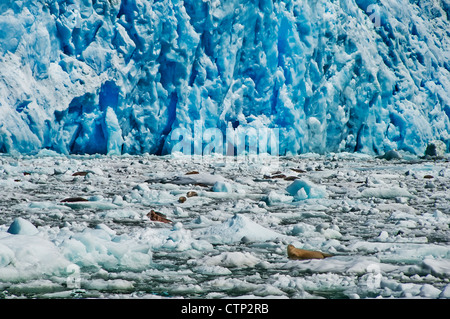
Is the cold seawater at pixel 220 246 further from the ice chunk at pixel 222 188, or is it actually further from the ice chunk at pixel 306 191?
the ice chunk at pixel 222 188

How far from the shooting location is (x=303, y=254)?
110 inches

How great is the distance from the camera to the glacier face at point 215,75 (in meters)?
12.5

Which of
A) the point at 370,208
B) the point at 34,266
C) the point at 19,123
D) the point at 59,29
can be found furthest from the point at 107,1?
the point at 34,266

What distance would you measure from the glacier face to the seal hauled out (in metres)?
10.5

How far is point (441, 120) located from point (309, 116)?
7156mm

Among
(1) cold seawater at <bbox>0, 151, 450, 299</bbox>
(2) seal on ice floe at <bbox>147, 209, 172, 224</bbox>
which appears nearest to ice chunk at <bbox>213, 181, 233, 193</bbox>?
(1) cold seawater at <bbox>0, 151, 450, 299</bbox>

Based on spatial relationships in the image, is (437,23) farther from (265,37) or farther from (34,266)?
(34,266)

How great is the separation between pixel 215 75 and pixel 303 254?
13.2 metres

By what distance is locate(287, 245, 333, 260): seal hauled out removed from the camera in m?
2.78

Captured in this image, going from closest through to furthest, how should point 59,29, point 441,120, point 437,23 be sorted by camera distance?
point 59,29, point 441,120, point 437,23

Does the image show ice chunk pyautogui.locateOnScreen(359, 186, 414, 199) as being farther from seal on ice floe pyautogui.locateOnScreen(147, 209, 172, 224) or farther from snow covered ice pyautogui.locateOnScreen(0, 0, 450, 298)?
seal on ice floe pyautogui.locateOnScreen(147, 209, 172, 224)

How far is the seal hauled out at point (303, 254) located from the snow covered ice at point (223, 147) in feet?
0.25

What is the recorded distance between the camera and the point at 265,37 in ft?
52.9

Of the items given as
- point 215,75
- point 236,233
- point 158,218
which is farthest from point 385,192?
point 215,75
